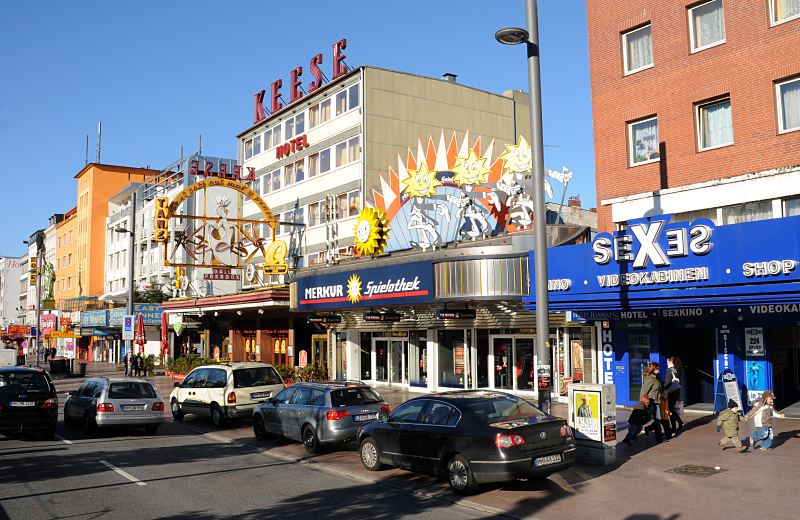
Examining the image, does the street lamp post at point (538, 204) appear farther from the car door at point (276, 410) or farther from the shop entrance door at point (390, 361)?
the shop entrance door at point (390, 361)

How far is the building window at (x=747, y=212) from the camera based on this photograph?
17156 millimetres

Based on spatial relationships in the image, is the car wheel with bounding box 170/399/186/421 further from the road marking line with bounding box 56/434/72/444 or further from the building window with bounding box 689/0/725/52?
the building window with bounding box 689/0/725/52

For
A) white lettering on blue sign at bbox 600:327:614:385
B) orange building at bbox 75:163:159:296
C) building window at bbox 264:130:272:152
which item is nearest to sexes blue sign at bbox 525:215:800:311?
white lettering on blue sign at bbox 600:327:614:385

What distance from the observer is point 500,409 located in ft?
37.8

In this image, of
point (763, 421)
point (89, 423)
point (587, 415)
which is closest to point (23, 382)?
point (89, 423)

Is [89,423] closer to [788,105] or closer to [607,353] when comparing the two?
[607,353]

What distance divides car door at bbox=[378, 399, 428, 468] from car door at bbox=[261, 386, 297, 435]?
4.34m

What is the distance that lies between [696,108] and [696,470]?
10585 millimetres

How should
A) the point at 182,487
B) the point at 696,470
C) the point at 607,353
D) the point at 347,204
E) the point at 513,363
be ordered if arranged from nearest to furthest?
the point at 182,487
the point at 696,470
the point at 607,353
the point at 513,363
the point at 347,204

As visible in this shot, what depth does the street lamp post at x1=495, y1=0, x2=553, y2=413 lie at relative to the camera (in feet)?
42.8

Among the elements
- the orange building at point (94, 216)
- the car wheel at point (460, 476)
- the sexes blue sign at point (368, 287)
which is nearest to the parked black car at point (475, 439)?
the car wheel at point (460, 476)

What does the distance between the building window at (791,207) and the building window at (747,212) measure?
1.07 ft

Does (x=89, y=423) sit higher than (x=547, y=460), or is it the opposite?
(x=547, y=460)

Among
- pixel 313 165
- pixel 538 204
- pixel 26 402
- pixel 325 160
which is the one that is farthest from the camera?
pixel 313 165
